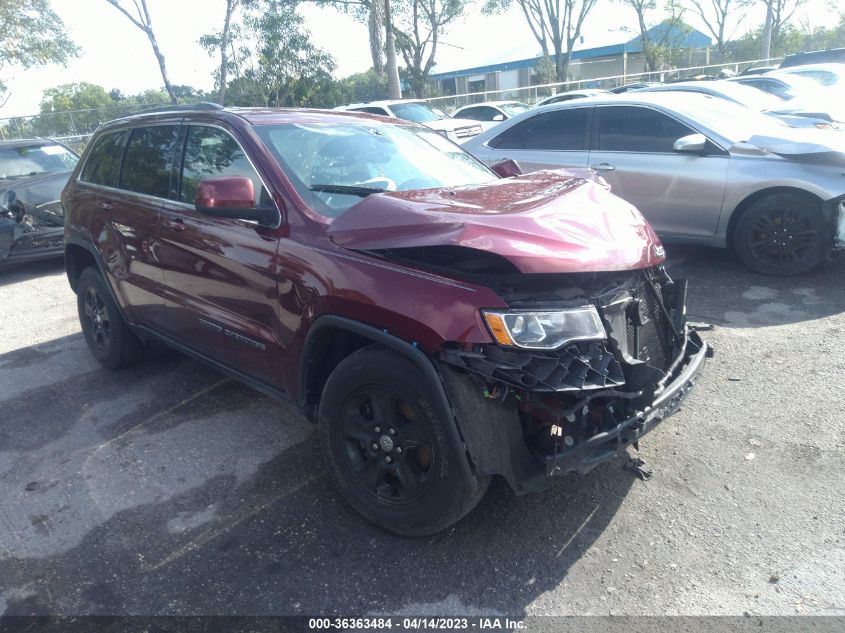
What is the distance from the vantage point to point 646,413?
2766 mm

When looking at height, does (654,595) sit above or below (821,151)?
below

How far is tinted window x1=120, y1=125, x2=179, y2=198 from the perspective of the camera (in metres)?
4.31

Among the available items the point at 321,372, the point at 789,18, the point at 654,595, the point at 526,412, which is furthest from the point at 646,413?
the point at 789,18

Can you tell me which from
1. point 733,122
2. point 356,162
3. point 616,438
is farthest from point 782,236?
point 616,438

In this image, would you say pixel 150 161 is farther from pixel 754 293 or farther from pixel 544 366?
→ pixel 754 293

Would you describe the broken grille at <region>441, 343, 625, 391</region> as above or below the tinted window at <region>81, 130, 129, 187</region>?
below

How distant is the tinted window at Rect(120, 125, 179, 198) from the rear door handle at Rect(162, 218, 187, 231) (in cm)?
20

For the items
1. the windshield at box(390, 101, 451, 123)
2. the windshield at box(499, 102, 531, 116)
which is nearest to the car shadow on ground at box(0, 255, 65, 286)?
the windshield at box(390, 101, 451, 123)

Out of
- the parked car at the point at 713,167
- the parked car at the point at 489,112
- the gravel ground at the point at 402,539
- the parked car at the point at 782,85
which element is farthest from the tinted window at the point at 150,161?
the parked car at the point at 489,112

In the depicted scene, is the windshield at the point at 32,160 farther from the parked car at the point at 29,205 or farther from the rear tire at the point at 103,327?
the rear tire at the point at 103,327

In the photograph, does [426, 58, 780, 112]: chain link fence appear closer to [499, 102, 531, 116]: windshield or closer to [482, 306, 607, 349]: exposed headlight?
[499, 102, 531, 116]: windshield

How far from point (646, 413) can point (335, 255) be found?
1.49 meters

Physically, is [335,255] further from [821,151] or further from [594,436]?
[821,151]

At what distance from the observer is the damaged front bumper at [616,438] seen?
8.55 feet
